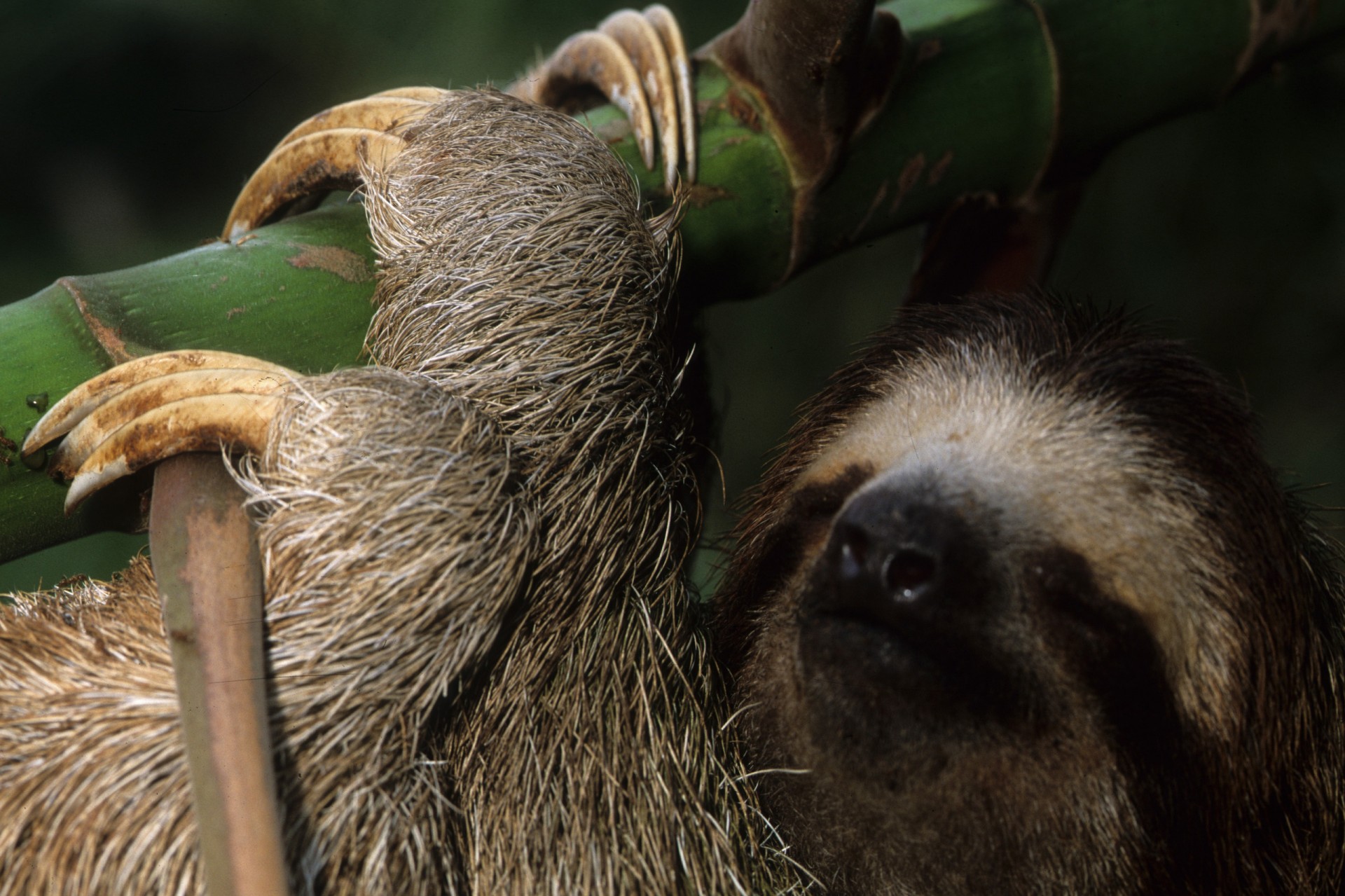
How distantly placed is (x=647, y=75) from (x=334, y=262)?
105cm

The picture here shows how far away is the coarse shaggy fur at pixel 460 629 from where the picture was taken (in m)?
1.84

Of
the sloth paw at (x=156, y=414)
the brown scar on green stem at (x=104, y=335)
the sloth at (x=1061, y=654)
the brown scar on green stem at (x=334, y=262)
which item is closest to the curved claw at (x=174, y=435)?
the sloth paw at (x=156, y=414)

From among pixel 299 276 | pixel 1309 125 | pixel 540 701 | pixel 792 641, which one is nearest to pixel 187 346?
pixel 299 276

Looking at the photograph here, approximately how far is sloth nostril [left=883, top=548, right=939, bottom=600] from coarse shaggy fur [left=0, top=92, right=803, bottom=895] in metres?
0.54

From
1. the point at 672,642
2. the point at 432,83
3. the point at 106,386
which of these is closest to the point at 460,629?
the point at 672,642

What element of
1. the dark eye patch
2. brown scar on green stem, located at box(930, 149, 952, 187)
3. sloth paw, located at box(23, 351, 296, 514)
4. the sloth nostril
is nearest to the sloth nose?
the sloth nostril

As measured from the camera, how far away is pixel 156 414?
6.56ft

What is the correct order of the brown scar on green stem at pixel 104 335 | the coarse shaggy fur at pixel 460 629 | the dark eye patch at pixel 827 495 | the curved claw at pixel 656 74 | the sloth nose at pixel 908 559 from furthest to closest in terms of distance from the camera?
the curved claw at pixel 656 74
the dark eye patch at pixel 827 495
the brown scar on green stem at pixel 104 335
the sloth nose at pixel 908 559
the coarse shaggy fur at pixel 460 629

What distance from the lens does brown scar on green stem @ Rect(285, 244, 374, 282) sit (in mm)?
2457

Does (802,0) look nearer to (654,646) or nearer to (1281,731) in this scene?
(654,646)

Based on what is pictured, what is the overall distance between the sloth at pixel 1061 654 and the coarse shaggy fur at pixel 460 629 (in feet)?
1.21

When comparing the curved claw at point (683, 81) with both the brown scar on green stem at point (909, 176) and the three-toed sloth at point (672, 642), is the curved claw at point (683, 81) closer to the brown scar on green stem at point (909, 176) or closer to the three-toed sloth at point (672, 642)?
the three-toed sloth at point (672, 642)

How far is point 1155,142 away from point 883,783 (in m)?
6.42

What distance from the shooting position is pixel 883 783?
2.10 m
